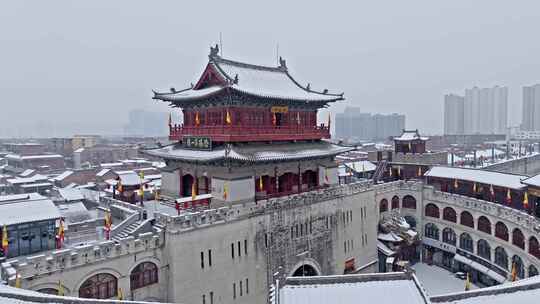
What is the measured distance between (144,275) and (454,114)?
16721 centimetres

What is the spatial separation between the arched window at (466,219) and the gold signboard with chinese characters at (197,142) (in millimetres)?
31549

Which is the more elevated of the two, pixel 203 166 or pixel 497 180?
pixel 203 166

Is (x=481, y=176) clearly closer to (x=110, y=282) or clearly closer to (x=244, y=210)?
(x=244, y=210)

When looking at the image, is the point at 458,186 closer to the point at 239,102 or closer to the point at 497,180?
the point at 497,180

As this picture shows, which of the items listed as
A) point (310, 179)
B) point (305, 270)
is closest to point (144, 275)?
point (305, 270)

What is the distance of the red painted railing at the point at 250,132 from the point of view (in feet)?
92.7

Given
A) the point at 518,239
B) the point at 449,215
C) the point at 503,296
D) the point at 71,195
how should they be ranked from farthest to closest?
1. the point at 71,195
2. the point at 449,215
3. the point at 518,239
4. the point at 503,296

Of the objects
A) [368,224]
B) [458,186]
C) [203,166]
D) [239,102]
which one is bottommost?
[368,224]

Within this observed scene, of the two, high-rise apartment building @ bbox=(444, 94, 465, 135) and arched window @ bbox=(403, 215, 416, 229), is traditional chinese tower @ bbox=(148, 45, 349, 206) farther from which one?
high-rise apartment building @ bbox=(444, 94, 465, 135)

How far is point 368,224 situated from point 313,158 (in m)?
11.0

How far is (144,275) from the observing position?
76.3ft

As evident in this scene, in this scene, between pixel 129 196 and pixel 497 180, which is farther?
pixel 497 180

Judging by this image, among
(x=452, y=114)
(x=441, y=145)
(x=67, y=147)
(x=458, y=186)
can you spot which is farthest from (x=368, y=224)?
(x=452, y=114)

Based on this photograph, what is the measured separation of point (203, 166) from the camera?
1185 inches
